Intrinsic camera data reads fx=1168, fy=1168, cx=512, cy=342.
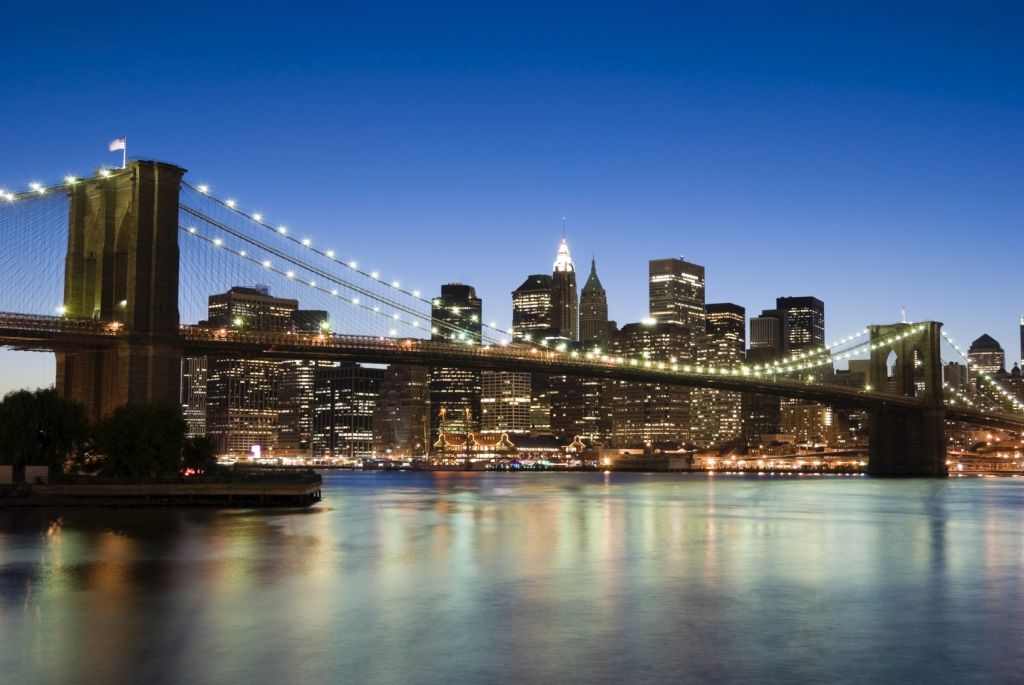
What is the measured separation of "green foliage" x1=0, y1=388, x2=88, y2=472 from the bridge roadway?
328 centimetres

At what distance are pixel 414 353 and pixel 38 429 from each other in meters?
25.7

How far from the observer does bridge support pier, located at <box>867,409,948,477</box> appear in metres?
108

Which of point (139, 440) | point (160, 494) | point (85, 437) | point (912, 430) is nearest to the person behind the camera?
point (160, 494)

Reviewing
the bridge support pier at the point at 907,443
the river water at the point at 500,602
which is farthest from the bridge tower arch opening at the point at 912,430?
the river water at the point at 500,602

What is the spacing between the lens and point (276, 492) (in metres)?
52.6

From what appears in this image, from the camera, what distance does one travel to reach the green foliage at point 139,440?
49531 millimetres

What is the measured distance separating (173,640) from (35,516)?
27.5 m

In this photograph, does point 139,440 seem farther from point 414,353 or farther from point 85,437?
point 414,353

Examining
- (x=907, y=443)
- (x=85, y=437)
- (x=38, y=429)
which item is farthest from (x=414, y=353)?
(x=907, y=443)

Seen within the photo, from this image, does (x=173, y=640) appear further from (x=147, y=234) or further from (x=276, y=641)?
(x=147, y=234)

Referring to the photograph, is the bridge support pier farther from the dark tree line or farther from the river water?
the dark tree line

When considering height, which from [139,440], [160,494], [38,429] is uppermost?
[38,429]

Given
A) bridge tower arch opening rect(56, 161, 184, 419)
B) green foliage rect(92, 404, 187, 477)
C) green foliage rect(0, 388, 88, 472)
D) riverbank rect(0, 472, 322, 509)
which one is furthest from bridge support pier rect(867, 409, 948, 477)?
green foliage rect(0, 388, 88, 472)

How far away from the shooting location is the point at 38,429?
50656 mm
